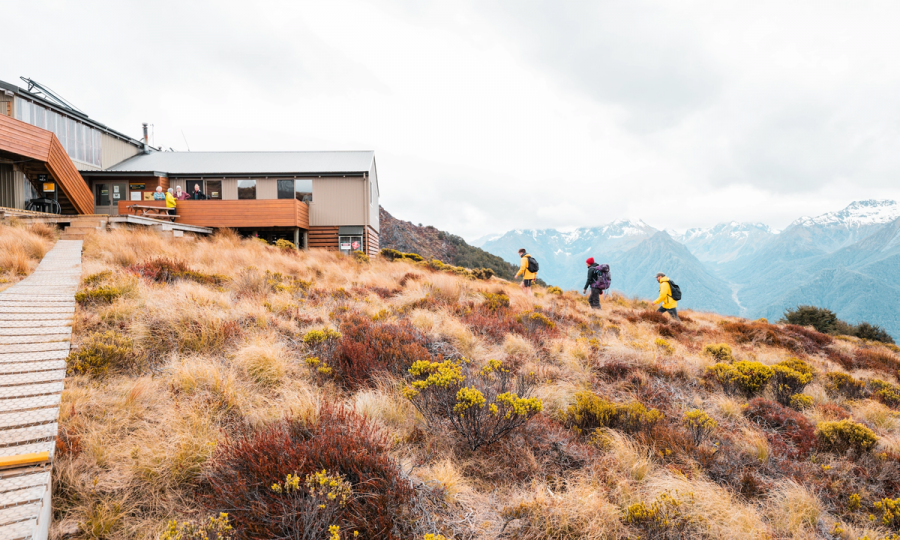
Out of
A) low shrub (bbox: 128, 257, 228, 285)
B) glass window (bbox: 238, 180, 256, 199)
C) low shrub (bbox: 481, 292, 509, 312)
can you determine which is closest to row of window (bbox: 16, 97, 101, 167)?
glass window (bbox: 238, 180, 256, 199)

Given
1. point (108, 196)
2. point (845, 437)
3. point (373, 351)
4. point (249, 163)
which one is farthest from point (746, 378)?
point (108, 196)

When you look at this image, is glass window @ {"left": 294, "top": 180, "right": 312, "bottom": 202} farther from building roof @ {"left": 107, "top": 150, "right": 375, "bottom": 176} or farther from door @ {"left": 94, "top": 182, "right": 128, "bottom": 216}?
door @ {"left": 94, "top": 182, "right": 128, "bottom": 216}

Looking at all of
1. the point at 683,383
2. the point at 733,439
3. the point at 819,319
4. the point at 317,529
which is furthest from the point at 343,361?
the point at 819,319

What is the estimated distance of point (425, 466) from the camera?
298cm

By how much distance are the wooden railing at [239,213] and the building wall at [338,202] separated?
1873mm

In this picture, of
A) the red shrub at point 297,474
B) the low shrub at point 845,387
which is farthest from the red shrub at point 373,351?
the low shrub at point 845,387

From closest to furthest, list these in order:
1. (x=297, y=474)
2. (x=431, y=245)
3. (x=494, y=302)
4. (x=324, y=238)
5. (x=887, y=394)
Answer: (x=297, y=474) < (x=887, y=394) < (x=494, y=302) < (x=324, y=238) < (x=431, y=245)

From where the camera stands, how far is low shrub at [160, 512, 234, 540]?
80.6 inches

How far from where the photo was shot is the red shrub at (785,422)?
4.01m

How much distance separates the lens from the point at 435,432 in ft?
11.4

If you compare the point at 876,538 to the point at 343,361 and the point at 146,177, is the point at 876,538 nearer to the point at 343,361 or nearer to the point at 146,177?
the point at 343,361

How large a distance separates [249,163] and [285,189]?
287 centimetres

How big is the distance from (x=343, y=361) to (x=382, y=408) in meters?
1.19

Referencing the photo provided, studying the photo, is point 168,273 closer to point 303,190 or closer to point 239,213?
point 239,213
